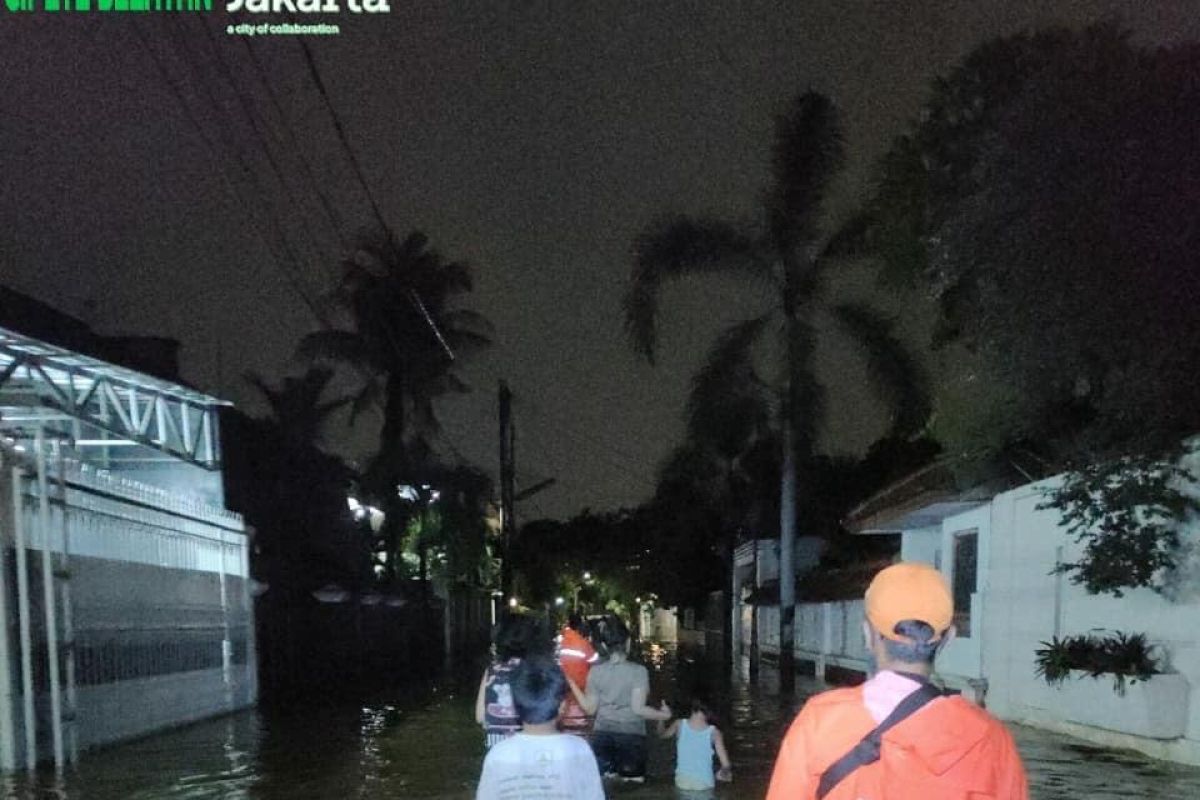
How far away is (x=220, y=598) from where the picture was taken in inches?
706

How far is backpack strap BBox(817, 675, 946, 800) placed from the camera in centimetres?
283

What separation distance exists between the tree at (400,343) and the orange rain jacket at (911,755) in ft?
94.9

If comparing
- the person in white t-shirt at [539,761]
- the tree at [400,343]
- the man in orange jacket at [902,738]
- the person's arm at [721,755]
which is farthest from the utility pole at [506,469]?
the man in orange jacket at [902,738]

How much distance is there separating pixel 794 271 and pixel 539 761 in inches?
754

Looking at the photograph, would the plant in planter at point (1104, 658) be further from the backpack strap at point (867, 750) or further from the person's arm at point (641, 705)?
the backpack strap at point (867, 750)

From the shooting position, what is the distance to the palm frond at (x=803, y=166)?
73.0ft

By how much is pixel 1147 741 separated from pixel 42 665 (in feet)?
32.6

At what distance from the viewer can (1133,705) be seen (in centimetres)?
1191

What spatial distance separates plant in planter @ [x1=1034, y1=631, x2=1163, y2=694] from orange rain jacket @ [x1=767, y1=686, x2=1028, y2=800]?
9.71 meters

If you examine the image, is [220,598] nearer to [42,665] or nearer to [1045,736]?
[42,665]

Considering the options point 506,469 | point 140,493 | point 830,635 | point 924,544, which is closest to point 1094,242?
point 140,493

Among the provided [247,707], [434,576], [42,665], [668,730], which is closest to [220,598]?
[247,707]

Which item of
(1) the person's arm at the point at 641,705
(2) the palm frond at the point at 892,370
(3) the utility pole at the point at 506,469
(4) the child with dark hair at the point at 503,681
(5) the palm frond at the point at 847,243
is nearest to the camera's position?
(4) the child with dark hair at the point at 503,681

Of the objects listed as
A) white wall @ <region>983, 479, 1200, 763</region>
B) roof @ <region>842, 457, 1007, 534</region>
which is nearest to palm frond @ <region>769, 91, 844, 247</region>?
roof @ <region>842, 457, 1007, 534</region>
